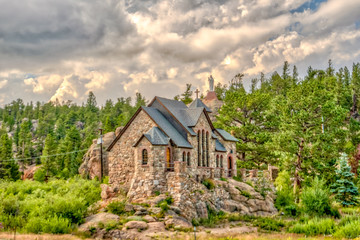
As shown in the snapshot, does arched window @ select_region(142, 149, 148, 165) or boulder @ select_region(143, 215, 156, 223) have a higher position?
arched window @ select_region(142, 149, 148, 165)

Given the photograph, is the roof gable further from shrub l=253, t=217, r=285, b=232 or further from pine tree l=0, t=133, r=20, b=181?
pine tree l=0, t=133, r=20, b=181

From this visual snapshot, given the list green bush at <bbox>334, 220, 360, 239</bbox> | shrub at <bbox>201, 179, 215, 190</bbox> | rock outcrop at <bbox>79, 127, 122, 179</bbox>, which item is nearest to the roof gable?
shrub at <bbox>201, 179, 215, 190</bbox>

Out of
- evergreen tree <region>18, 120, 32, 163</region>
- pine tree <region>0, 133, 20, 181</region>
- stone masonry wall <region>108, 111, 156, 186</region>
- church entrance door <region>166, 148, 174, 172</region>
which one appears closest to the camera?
church entrance door <region>166, 148, 174, 172</region>

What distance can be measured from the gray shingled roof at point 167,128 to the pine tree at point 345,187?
17695mm

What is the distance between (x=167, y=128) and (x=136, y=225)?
1124cm

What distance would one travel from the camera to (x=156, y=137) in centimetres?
3030

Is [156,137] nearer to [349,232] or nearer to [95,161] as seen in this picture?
[349,232]

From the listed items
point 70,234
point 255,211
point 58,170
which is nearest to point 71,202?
point 70,234

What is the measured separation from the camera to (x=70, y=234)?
22391mm

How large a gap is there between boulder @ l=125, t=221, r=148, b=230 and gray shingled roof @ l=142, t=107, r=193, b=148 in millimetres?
9031

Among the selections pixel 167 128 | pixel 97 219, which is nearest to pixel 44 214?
pixel 97 219

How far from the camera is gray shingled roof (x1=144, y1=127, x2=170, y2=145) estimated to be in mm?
29891

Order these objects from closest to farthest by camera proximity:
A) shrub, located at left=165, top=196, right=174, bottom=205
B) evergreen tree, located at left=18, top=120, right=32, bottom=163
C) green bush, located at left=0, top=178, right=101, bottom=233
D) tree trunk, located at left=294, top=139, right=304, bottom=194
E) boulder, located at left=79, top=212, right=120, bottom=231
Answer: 1. green bush, located at left=0, top=178, right=101, bottom=233
2. boulder, located at left=79, top=212, right=120, bottom=231
3. shrub, located at left=165, top=196, right=174, bottom=205
4. tree trunk, located at left=294, top=139, right=304, bottom=194
5. evergreen tree, located at left=18, top=120, right=32, bottom=163

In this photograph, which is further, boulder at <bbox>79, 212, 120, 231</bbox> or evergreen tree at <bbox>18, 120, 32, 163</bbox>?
evergreen tree at <bbox>18, 120, 32, 163</bbox>
